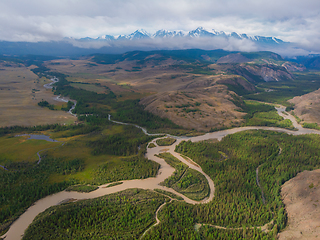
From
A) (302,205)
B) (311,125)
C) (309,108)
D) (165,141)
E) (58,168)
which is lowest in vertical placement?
(302,205)

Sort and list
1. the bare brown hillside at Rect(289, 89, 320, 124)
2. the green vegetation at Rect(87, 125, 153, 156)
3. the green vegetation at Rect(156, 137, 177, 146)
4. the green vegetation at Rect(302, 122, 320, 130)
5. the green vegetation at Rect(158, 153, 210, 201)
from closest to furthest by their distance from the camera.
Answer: the green vegetation at Rect(158, 153, 210, 201), the green vegetation at Rect(87, 125, 153, 156), the green vegetation at Rect(156, 137, 177, 146), the green vegetation at Rect(302, 122, 320, 130), the bare brown hillside at Rect(289, 89, 320, 124)

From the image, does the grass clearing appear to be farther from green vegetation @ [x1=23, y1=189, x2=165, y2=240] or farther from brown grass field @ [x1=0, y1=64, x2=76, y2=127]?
green vegetation @ [x1=23, y1=189, x2=165, y2=240]

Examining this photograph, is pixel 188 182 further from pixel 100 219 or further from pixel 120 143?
pixel 120 143

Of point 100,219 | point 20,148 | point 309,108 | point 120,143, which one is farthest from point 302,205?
point 309,108

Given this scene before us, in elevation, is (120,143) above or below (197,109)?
below

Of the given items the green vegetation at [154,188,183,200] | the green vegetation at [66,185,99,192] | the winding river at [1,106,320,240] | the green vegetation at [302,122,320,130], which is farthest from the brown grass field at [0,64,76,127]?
the green vegetation at [302,122,320,130]

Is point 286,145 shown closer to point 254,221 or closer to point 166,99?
point 254,221
